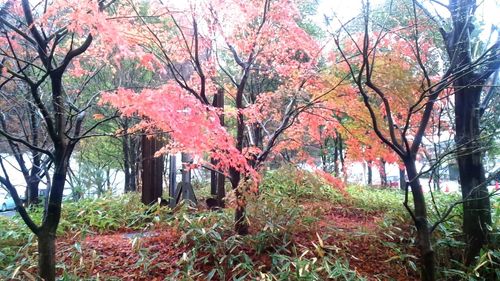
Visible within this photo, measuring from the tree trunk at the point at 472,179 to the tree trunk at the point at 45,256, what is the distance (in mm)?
5387

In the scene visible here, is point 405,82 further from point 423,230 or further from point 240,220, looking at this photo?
point 240,220

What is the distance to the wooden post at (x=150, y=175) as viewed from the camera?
304 inches

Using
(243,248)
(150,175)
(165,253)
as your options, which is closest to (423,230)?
(243,248)

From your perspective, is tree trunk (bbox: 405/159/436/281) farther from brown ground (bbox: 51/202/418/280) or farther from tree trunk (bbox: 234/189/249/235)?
tree trunk (bbox: 234/189/249/235)

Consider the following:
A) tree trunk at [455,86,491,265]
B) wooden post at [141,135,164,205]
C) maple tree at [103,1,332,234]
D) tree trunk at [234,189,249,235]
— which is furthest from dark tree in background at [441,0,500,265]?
wooden post at [141,135,164,205]

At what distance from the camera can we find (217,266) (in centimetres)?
463

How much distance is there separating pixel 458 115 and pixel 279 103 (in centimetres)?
460

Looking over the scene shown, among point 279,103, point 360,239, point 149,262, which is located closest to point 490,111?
point 360,239

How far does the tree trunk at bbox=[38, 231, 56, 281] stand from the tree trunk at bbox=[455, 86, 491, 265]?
5.39 m

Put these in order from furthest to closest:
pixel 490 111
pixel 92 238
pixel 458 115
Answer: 1. pixel 490 111
2. pixel 92 238
3. pixel 458 115

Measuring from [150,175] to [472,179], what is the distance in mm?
5997

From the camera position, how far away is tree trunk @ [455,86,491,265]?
514cm

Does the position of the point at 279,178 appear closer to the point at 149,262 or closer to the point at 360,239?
the point at 360,239

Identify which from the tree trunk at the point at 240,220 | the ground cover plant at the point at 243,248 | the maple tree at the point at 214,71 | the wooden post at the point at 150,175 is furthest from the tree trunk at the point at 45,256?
the wooden post at the point at 150,175
